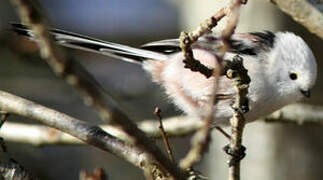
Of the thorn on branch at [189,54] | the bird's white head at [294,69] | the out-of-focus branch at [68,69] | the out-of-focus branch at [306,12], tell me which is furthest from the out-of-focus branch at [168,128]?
the out-of-focus branch at [68,69]

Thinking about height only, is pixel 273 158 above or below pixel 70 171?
below

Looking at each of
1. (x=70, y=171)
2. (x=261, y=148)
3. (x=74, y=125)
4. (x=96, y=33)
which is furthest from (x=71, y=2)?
(x=74, y=125)

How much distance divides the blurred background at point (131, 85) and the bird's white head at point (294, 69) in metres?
0.80

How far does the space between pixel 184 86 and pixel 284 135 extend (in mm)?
1309

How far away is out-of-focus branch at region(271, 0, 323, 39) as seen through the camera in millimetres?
2094

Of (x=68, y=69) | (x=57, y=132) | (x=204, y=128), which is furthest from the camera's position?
(x=57, y=132)

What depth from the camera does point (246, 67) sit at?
2.77 metres

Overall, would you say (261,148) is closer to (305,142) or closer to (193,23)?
(305,142)

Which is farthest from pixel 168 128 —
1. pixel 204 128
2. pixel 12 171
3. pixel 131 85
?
pixel 204 128

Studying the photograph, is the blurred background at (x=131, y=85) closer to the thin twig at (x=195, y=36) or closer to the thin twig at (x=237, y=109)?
the thin twig at (x=237, y=109)

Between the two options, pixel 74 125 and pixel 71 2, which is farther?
pixel 71 2

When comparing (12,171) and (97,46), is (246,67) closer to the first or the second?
(97,46)

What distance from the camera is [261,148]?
3.97 meters

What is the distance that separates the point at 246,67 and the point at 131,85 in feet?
4.52
